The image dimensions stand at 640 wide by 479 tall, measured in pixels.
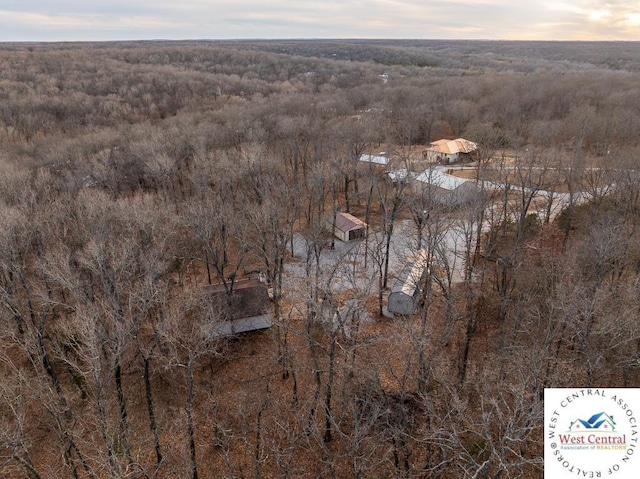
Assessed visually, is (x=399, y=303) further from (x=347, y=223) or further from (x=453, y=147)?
A: (x=453, y=147)

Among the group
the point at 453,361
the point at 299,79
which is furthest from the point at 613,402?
the point at 299,79

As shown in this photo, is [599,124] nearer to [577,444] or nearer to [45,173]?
[577,444]

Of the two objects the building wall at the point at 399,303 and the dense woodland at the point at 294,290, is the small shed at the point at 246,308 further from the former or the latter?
the building wall at the point at 399,303

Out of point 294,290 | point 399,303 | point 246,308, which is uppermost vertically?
point 294,290

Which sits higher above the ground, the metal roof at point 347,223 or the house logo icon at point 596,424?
the house logo icon at point 596,424

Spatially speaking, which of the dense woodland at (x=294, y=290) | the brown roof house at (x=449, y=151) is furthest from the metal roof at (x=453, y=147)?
the dense woodland at (x=294, y=290)

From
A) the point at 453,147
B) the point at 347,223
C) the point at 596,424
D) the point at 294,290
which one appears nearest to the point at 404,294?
the point at 294,290
